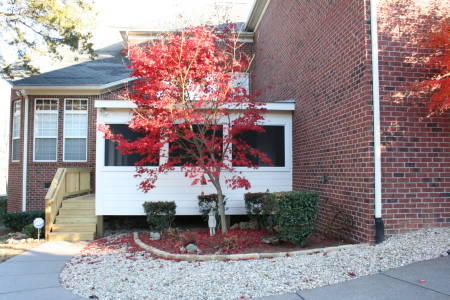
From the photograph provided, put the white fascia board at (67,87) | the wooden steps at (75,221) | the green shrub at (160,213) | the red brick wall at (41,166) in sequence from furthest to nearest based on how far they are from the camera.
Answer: the red brick wall at (41,166) → the white fascia board at (67,87) → the wooden steps at (75,221) → the green shrub at (160,213)

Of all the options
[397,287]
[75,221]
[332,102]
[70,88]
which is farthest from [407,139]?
[70,88]

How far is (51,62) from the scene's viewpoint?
1296 cm

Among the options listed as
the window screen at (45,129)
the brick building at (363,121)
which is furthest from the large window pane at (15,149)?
the brick building at (363,121)

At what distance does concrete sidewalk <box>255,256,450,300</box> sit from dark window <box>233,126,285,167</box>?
5.02 metres

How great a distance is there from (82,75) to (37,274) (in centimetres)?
834

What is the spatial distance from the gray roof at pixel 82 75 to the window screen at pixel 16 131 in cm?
144

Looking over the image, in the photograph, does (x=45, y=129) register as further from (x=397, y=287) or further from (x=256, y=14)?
(x=397, y=287)

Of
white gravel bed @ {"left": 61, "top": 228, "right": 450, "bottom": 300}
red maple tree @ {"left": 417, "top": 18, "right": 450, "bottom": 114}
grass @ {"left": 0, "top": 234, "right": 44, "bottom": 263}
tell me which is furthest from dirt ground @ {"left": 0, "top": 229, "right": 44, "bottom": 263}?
red maple tree @ {"left": 417, "top": 18, "right": 450, "bottom": 114}

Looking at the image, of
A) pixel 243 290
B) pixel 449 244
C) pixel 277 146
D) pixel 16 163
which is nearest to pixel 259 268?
pixel 243 290

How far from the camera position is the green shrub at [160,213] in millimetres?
7984

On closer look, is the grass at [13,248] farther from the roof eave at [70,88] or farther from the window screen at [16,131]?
the window screen at [16,131]

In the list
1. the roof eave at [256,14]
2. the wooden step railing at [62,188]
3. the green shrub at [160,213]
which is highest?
the roof eave at [256,14]

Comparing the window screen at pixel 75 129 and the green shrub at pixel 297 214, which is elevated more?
the window screen at pixel 75 129

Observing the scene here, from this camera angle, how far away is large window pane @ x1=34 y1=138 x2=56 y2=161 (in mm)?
11781
